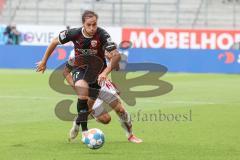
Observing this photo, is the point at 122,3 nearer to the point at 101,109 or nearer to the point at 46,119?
the point at 46,119

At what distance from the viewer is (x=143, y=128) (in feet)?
49.6

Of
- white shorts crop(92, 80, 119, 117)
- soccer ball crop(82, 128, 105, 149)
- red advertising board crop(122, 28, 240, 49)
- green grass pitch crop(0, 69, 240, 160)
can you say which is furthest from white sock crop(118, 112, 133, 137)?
red advertising board crop(122, 28, 240, 49)

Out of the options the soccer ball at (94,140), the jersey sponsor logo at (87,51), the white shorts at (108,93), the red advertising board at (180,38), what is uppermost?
the jersey sponsor logo at (87,51)

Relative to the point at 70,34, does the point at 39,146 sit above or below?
below

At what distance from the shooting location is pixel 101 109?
1309 cm

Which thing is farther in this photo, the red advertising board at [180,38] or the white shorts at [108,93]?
the red advertising board at [180,38]

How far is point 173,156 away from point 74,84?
2467 mm

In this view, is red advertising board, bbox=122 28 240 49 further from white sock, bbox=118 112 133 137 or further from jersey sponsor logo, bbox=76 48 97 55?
jersey sponsor logo, bbox=76 48 97 55

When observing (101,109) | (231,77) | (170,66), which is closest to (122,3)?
(170,66)

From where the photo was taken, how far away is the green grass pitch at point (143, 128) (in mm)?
11188

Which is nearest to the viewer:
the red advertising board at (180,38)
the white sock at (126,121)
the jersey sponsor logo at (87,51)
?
the jersey sponsor logo at (87,51)

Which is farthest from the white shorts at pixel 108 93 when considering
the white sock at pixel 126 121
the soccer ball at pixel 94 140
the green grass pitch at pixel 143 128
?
the soccer ball at pixel 94 140

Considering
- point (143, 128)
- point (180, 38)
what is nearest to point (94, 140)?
point (143, 128)

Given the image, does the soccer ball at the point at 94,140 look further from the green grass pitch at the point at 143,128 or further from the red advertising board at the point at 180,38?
the red advertising board at the point at 180,38
